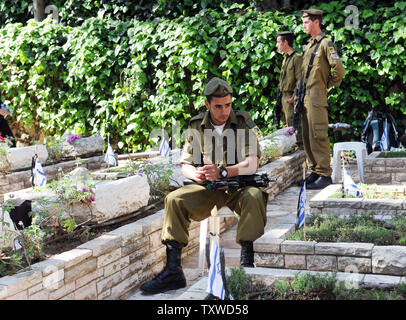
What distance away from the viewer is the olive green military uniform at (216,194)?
4.00 metres

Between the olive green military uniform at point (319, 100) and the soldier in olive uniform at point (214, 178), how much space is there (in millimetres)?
2262

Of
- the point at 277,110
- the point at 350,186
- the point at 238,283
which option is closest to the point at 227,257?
the point at 350,186

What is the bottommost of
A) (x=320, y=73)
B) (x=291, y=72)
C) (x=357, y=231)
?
(x=357, y=231)

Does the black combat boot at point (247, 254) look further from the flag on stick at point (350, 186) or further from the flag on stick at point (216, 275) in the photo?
the flag on stick at point (350, 186)

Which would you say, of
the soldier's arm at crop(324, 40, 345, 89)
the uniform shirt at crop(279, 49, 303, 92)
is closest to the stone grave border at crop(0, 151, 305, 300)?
the soldier's arm at crop(324, 40, 345, 89)

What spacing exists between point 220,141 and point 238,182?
424 mm

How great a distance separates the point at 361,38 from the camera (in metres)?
8.46

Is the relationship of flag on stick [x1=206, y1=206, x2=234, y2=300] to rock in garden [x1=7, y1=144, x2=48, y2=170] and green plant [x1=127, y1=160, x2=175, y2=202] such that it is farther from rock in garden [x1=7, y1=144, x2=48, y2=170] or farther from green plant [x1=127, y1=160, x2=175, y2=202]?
rock in garden [x1=7, y1=144, x2=48, y2=170]

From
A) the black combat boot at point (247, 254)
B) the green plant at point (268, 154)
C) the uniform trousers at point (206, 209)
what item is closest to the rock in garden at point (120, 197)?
the uniform trousers at point (206, 209)

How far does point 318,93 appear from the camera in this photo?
6.50 meters

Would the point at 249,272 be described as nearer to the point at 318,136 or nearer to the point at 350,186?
the point at 350,186

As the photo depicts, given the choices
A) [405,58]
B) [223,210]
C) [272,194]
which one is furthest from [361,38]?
[223,210]

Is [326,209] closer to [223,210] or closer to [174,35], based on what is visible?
[223,210]

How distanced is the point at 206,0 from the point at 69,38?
269cm
